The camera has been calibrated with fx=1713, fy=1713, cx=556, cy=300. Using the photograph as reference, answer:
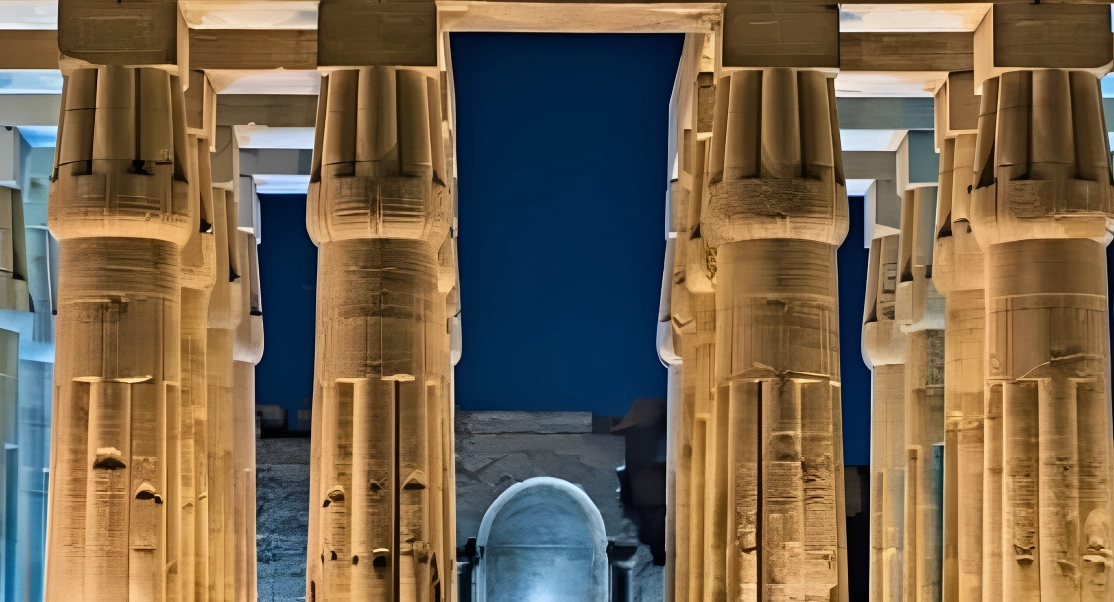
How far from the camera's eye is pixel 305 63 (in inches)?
1069

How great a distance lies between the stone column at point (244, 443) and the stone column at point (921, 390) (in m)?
13.2

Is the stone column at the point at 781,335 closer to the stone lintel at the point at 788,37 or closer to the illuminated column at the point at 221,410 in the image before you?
the stone lintel at the point at 788,37

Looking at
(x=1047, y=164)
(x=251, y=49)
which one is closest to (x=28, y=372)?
(x=251, y=49)

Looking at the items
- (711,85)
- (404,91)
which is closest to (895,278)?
(711,85)

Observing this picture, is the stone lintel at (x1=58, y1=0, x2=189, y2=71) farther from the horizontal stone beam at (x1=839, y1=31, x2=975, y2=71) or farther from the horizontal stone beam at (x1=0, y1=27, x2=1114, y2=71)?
the horizontal stone beam at (x1=839, y1=31, x2=975, y2=71)

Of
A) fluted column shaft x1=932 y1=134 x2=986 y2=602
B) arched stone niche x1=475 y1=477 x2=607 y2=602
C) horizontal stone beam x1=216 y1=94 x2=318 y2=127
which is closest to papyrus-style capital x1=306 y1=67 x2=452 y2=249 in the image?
fluted column shaft x1=932 y1=134 x2=986 y2=602

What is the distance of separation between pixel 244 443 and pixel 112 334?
12.5 m

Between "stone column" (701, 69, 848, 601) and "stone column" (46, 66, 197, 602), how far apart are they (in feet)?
24.8

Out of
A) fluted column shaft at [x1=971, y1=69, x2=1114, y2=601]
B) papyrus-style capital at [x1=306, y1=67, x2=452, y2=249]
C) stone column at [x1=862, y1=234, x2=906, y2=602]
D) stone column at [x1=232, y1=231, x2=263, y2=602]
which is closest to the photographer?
fluted column shaft at [x1=971, y1=69, x2=1114, y2=601]

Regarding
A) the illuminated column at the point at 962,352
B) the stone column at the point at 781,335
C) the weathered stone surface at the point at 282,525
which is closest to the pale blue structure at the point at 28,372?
the weathered stone surface at the point at 282,525

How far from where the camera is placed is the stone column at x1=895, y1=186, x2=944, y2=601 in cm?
3309

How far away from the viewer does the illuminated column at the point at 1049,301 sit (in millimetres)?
22250

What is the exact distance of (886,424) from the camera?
3662 centimetres

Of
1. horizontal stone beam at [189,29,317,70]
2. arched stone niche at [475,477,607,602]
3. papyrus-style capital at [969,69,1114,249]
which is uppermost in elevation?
horizontal stone beam at [189,29,317,70]
